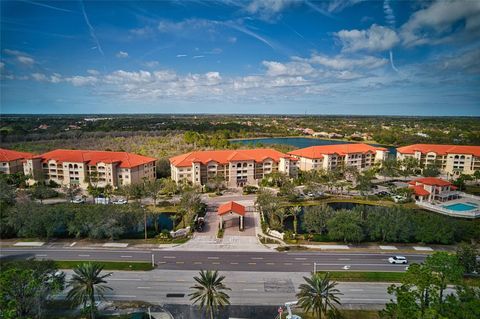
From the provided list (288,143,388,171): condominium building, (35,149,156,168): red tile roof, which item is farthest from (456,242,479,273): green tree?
(35,149,156,168): red tile roof

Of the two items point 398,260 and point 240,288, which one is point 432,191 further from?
point 240,288

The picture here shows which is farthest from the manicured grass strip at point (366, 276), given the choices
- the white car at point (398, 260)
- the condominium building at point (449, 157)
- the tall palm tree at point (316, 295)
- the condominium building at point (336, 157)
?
the condominium building at point (449, 157)

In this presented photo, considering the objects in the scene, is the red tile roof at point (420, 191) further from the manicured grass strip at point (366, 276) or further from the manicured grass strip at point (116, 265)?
the manicured grass strip at point (116, 265)

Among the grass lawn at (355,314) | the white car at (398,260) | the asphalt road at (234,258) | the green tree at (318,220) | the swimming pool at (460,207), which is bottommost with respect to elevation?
the grass lawn at (355,314)

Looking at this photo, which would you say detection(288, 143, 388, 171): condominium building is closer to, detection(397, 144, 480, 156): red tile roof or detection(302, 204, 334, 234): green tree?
detection(397, 144, 480, 156): red tile roof

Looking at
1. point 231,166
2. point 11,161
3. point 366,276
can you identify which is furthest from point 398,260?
point 11,161

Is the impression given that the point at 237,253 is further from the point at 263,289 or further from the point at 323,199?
the point at 323,199
